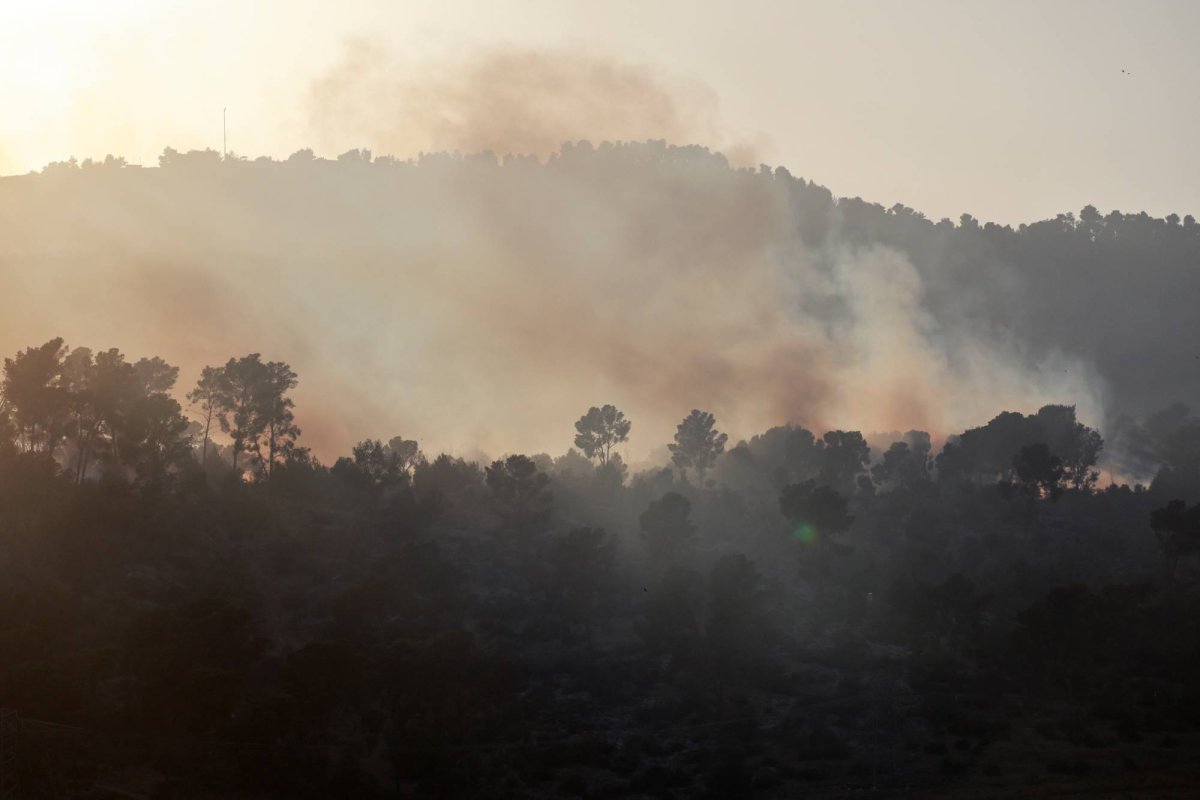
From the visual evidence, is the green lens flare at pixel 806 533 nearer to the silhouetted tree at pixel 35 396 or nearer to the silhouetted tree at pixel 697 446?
the silhouetted tree at pixel 697 446

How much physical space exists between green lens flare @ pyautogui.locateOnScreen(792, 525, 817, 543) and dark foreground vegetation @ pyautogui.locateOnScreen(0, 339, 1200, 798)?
0.84ft

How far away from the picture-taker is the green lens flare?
14788cm

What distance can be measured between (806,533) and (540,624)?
3575cm

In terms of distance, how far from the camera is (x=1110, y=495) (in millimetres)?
175125

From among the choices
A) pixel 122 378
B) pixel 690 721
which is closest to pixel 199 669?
pixel 690 721

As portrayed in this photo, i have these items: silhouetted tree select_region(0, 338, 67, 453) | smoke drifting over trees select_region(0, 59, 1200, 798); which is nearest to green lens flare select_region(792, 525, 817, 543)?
smoke drifting over trees select_region(0, 59, 1200, 798)

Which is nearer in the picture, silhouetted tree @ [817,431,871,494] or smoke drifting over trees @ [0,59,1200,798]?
smoke drifting over trees @ [0,59,1200,798]

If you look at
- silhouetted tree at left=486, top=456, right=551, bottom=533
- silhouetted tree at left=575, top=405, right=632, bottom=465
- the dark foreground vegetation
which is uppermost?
silhouetted tree at left=575, top=405, right=632, bottom=465

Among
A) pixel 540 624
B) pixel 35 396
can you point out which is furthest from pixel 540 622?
pixel 35 396

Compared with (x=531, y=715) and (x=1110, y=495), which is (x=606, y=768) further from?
(x=1110, y=495)

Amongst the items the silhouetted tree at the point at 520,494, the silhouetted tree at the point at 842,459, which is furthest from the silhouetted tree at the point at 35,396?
the silhouetted tree at the point at 842,459

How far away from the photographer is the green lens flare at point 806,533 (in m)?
148

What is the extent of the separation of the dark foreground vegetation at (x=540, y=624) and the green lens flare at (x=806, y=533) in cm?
26

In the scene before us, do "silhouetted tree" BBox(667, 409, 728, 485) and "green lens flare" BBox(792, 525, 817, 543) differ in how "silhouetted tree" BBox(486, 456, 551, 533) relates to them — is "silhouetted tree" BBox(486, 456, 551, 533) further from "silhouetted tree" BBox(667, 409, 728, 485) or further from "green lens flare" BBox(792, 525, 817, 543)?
"green lens flare" BBox(792, 525, 817, 543)
